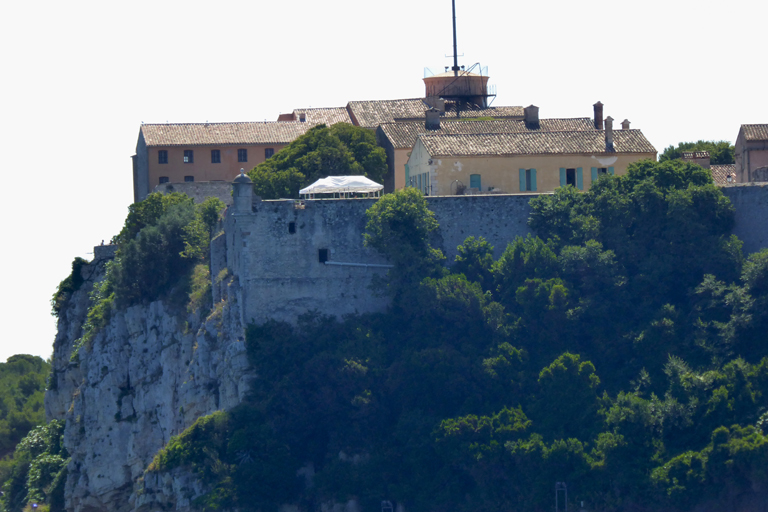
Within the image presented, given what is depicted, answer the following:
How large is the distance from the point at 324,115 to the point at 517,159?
20.0m

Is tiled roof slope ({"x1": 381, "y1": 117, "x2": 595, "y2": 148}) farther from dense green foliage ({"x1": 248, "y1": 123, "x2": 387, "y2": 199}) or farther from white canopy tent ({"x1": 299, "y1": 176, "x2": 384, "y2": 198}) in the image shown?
white canopy tent ({"x1": 299, "y1": 176, "x2": 384, "y2": 198})

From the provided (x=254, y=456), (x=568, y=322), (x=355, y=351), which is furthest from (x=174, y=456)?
(x=568, y=322)

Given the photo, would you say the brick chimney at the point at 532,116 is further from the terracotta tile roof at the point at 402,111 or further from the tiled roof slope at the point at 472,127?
the terracotta tile roof at the point at 402,111

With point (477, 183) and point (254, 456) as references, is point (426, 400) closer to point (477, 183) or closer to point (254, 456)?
point (254, 456)

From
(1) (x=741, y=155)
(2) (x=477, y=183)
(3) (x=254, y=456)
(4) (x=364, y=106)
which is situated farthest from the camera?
(4) (x=364, y=106)

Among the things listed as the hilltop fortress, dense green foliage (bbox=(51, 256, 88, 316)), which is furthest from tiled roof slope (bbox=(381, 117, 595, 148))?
dense green foliage (bbox=(51, 256, 88, 316))

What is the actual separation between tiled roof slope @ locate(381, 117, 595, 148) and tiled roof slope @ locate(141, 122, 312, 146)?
9.04 metres

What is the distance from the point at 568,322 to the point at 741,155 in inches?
642

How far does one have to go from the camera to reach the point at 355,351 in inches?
2349

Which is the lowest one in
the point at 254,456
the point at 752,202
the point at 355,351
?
the point at 254,456

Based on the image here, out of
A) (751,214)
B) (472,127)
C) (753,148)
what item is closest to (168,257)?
(472,127)

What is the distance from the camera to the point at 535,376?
5909 centimetres

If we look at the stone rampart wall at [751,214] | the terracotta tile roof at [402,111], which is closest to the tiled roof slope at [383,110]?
the terracotta tile roof at [402,111]

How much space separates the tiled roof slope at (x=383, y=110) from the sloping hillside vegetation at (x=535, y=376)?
720 inches
